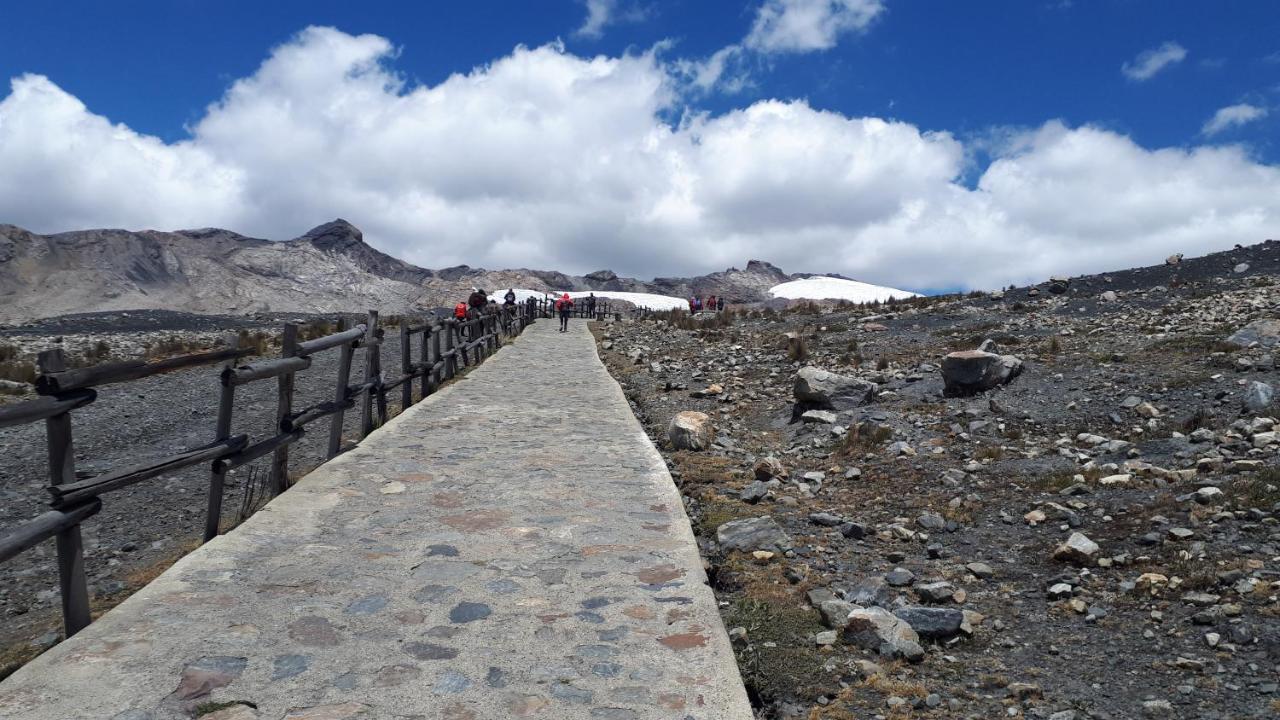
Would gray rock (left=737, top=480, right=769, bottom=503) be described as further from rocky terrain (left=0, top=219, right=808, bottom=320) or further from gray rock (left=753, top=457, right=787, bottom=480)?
rocky terrain (left=0, top=219, right=808, bottom=320)

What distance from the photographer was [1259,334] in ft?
38.5

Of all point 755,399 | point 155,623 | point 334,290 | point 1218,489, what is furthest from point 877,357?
point 334,290

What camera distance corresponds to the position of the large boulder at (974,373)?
10641mm

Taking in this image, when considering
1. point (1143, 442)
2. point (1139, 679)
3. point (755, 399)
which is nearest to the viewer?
point (1139, 679)

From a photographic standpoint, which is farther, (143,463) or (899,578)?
(899,578)

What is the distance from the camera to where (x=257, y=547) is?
17.0ft

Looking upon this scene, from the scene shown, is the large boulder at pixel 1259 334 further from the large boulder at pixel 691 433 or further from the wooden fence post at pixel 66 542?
the wooden fence post at pixel 66 542

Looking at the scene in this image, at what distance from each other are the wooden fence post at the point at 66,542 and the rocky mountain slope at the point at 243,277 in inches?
3139

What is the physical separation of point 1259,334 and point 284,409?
489 inches

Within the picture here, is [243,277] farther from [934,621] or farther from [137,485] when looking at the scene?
[934,621]

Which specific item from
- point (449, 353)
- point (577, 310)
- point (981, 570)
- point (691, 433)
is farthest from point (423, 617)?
point (577, 310)

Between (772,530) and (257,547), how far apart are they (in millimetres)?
3315

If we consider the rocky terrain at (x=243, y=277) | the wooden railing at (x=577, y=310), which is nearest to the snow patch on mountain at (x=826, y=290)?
the rocky terrain at (x=243, y=277)

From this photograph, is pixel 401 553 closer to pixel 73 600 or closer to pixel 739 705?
pixel 73 600
